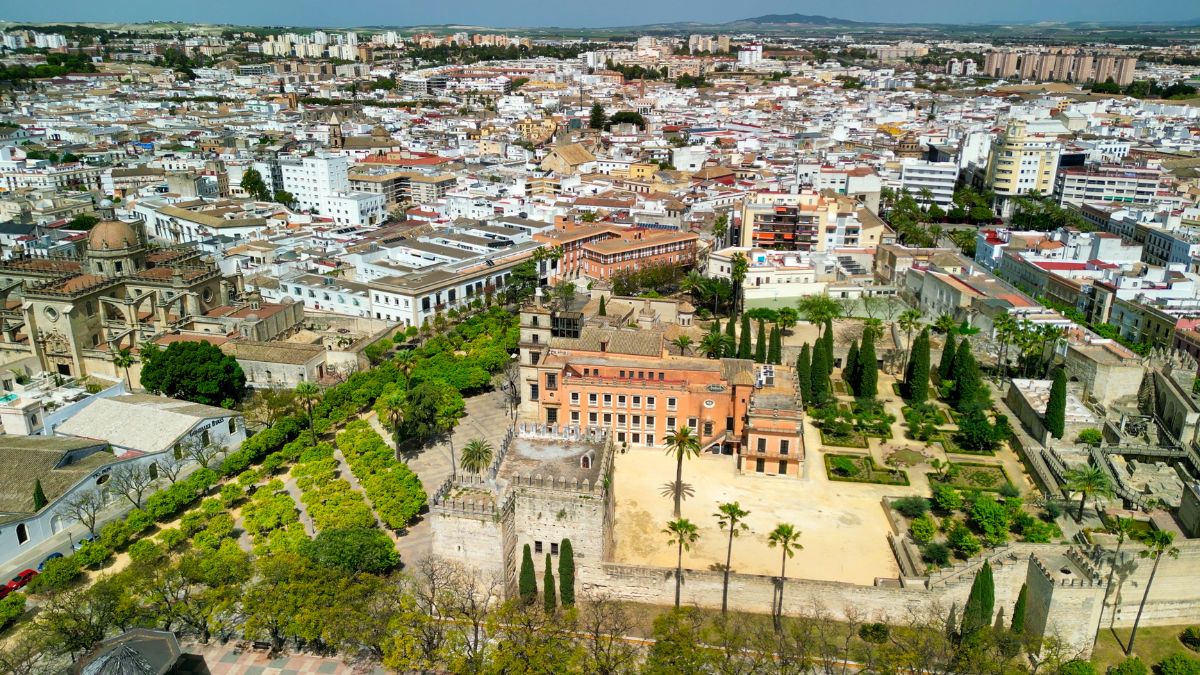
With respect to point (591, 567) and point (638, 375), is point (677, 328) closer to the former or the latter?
point (638, 375)

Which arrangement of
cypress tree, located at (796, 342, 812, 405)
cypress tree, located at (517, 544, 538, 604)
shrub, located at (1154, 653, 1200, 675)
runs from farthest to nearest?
cypress tree, located at (796, 342, 812, 405) → cypress tree, located at (517, 544, 538, 604) → shrub, located at (1154, 653, 1200, 675)

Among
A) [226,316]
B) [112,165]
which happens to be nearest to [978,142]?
[226,316]

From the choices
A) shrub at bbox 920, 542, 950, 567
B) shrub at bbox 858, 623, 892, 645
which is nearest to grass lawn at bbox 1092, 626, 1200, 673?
shrub at bbox 920, 542, 950, 567

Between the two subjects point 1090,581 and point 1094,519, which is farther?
point 1094,519

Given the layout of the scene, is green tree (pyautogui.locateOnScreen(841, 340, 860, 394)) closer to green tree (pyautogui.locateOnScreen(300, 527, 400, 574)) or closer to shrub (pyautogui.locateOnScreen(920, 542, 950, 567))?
shrub (pyautogui.locateOnScreen(920, 542, 950, 567))

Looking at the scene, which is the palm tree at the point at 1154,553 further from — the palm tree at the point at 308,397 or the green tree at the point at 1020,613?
the palm tree at the point at 308,397

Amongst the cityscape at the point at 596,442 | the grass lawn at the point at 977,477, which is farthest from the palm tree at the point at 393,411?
the grass lawn at the point at 977,477
